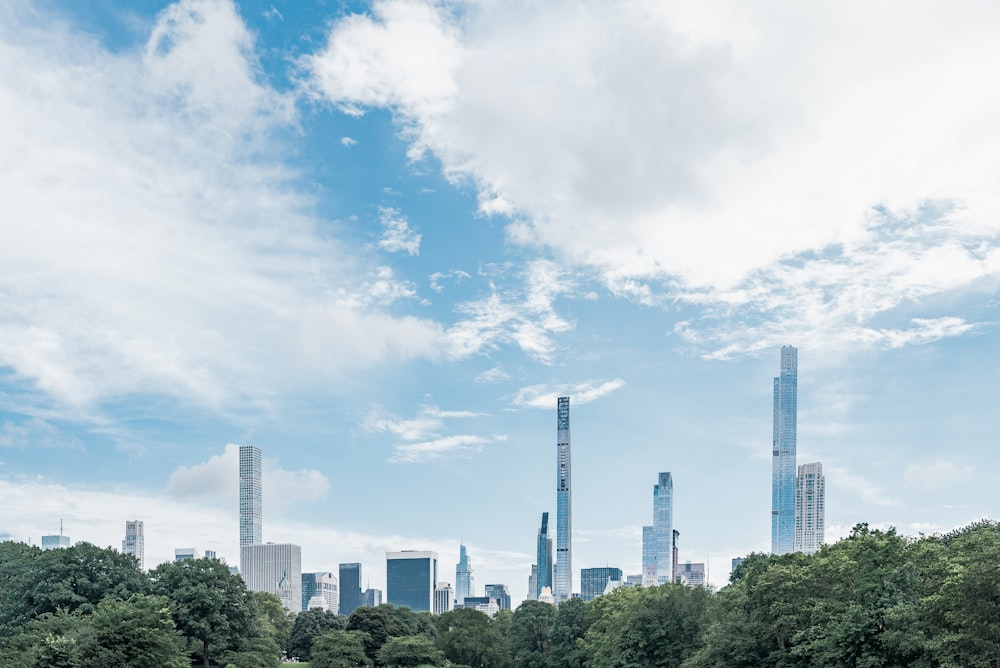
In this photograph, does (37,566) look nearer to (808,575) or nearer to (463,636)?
(463,636)

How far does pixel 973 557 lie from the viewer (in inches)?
A: 1195

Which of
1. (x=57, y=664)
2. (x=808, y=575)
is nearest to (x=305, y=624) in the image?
(x=57, y=664)

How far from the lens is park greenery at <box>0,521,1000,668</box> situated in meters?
30.7

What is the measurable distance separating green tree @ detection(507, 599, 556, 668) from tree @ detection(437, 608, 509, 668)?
134 centimetres

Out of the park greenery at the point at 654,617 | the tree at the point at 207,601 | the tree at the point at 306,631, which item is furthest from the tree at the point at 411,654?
the tree at the point at 306,631

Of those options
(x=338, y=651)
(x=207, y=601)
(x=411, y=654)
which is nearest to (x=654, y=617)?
(x=411, y=654)

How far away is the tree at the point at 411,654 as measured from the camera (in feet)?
219

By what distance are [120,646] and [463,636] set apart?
39.3 m

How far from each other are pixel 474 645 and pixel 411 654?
6559 mm

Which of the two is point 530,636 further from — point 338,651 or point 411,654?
point 338,651

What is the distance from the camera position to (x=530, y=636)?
73.7m

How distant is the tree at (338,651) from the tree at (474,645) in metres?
7.44

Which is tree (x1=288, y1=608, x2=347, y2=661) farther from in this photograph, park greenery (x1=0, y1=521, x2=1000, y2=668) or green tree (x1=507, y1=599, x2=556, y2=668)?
green tree (x1=507, y1=599, x2=556, y2=668)

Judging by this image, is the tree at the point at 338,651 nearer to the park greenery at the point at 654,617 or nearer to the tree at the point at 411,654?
the park greenery at the point at 654,617
